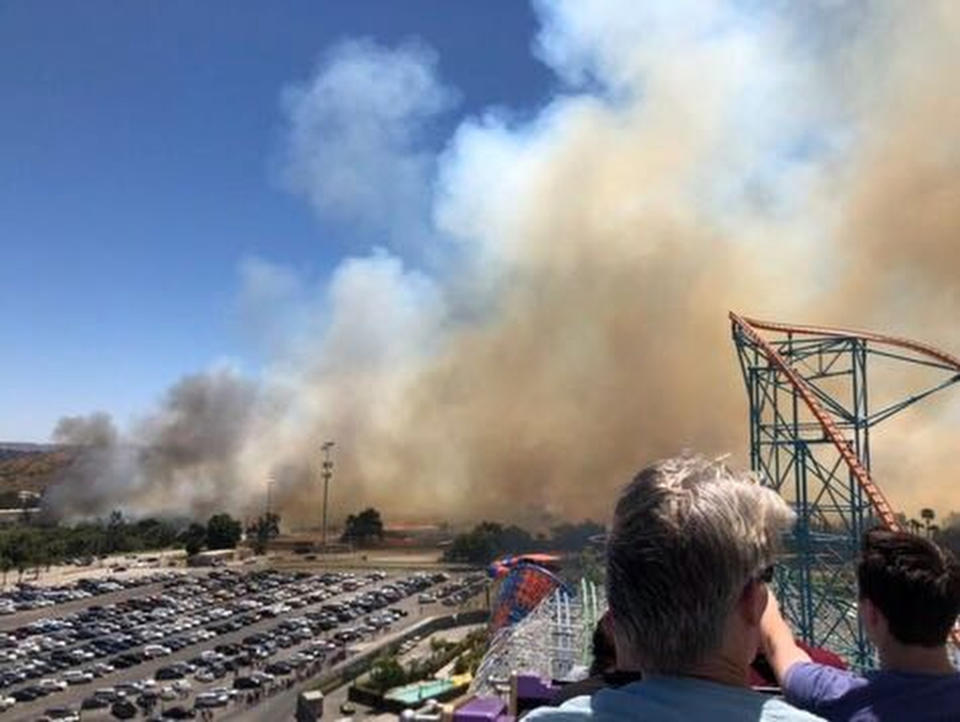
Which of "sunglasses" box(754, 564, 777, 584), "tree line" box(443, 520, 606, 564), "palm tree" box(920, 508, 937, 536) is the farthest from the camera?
"tree line" box(443, 520, 606, 564)

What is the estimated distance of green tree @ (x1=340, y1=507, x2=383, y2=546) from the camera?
72.0 meters

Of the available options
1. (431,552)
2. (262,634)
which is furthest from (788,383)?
(431,552)

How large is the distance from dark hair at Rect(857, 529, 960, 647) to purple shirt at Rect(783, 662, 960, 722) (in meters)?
0.09

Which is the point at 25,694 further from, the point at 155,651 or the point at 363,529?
the point at 363,529

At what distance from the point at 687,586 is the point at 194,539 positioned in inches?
2687

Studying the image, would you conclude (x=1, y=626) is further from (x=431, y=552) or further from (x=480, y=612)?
(x=431, y=552)

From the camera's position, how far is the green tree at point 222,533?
65.7 m

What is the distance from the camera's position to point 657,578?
137cm

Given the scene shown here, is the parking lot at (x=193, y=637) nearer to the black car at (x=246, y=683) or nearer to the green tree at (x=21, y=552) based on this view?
the black car at (x=246, y=683)

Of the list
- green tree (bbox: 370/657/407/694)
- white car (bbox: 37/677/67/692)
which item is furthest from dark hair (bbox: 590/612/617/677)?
white car (bbox: 37/677/67/692)

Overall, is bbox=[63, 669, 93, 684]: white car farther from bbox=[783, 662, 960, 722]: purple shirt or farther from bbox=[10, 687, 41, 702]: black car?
bbox=[783, 662, 960, 722]: purple shirt

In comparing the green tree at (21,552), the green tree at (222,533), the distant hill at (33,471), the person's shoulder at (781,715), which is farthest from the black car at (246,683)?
the distant hill at (33,471)

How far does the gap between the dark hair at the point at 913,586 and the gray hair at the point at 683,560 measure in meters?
0.61

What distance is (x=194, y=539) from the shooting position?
65.8 m
